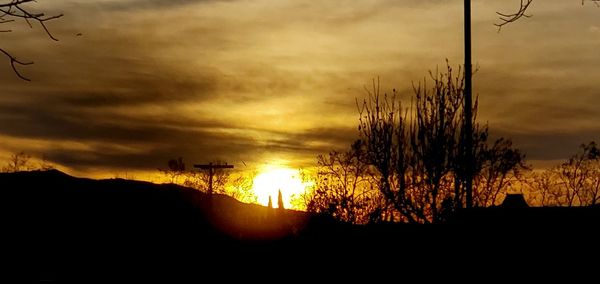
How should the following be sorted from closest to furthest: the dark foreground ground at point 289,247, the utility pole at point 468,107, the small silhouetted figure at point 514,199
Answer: the dark foreground ground at point 289,247
the utility pole at point 468,107
the small silhouetted figure at point 514,199

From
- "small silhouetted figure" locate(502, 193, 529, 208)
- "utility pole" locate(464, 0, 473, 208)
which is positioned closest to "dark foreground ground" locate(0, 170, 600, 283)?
"utility pole" locate(464, 0, 473, 208)

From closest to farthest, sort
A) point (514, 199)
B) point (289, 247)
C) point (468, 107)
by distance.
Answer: point (468, 107), point (289, 247), point (514, 199)

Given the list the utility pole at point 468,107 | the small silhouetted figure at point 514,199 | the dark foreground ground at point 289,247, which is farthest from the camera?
the small silhouetted figure at point 514,199

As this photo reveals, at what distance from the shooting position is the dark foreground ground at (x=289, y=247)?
→ 21.4 metres

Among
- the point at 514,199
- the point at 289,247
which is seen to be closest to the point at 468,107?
the point at 289,247

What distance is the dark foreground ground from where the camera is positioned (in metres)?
21.4

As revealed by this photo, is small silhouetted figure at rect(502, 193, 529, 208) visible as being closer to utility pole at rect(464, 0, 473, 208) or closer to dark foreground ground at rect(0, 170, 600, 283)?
dark foreground ground at rect(0, 170, 600, 283)

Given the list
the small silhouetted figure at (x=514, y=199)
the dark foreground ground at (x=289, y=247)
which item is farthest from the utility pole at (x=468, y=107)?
the small silhouetted figure at (x=514, y=199)

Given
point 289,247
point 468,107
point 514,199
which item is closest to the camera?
point 468,107

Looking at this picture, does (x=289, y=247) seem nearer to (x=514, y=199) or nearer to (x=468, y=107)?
(x=468, y=107)

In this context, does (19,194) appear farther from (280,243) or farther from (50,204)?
(280,243)

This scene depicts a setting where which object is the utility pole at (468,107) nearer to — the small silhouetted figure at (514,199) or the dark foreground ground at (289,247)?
the dark foreground ground at (289,247)

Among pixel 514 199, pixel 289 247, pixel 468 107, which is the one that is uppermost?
pixel 468 107

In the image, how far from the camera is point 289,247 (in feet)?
86.4
